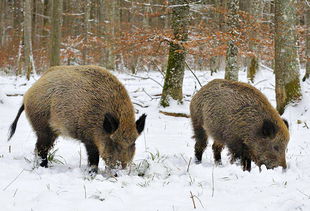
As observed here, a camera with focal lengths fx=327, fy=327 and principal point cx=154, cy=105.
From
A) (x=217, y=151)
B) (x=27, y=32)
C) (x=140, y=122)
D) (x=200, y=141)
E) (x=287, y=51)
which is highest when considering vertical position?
(x=287, y=51)

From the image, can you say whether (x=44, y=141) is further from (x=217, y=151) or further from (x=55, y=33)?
(x=55, y=33)

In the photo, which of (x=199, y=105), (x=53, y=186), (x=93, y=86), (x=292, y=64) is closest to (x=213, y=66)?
(x=292, y=64)

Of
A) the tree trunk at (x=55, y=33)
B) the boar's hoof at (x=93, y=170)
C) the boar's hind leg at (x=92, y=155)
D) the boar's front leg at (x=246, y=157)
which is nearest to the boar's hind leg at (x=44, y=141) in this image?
the boar's hind leg at (x=92, y=155)

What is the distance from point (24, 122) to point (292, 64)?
621 cm

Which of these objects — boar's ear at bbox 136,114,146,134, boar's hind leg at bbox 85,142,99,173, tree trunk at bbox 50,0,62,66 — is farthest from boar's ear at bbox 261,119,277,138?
tree trunk at bbox 50,0,62,66

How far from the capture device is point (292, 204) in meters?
2.47

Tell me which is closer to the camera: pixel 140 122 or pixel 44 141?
pixel 140 122

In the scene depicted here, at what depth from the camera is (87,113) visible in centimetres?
402

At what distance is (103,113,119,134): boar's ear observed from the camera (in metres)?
3.62

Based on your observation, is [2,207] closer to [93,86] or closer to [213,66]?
[93,86]

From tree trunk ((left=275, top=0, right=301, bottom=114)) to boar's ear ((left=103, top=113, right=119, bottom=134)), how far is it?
4494 mm

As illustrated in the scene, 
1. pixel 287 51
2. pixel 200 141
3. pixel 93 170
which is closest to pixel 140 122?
pixel 93 170

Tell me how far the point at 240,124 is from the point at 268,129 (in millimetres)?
462

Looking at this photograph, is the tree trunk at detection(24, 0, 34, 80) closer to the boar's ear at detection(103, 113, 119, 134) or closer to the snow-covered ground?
the snow-covered ground
